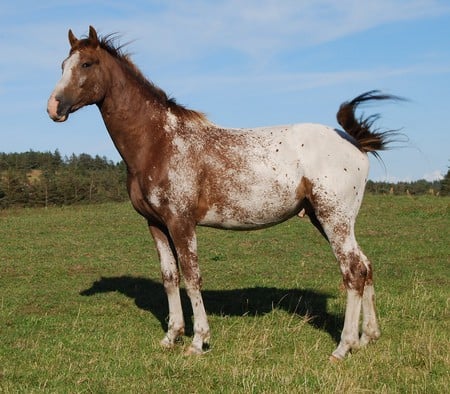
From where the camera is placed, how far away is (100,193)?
66125mm

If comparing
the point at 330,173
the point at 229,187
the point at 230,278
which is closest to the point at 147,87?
the point at 229,187

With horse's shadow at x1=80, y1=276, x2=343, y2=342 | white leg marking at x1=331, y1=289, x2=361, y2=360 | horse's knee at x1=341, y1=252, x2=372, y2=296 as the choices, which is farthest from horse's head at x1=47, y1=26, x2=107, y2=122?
white leg marking at x1=331, y1=289, x2=361, y2=360

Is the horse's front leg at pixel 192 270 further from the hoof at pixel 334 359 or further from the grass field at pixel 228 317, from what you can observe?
the hoof at pixel 334 359

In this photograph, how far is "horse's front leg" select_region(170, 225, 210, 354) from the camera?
6.95m

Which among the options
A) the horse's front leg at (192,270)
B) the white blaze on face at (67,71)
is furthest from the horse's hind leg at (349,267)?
the white blaze on face at (67,71)

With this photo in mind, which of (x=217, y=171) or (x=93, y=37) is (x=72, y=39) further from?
(x=217, y=171)

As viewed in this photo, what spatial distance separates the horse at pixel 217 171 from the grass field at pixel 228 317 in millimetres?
635

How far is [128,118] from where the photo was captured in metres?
7.33

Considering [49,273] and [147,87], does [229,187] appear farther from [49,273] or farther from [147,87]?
[49,273]

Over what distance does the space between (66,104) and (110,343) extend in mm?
2965

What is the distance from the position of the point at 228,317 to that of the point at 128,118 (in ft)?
10.8

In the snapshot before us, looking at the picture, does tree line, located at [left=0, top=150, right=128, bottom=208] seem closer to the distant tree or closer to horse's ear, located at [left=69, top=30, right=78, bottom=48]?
the distant tree

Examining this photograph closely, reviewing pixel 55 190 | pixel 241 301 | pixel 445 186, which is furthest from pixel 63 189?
pixel 241 301

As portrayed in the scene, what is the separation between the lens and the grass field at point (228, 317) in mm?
5633
